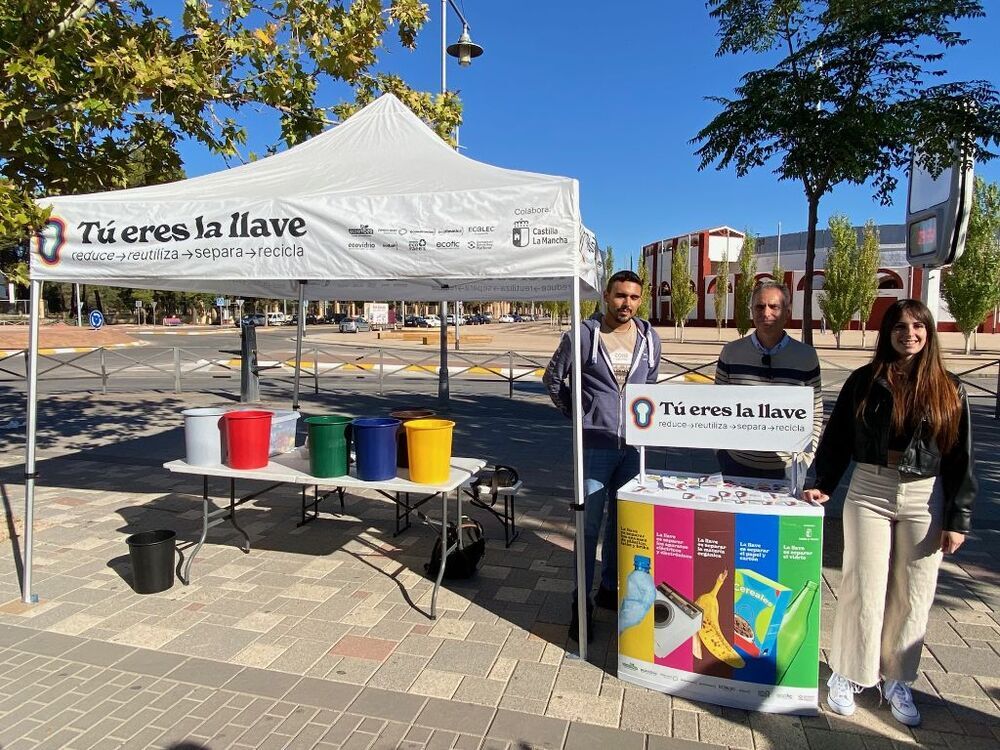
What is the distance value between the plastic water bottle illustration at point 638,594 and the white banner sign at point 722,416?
59 cm

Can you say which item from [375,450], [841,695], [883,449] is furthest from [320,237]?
[841,695]

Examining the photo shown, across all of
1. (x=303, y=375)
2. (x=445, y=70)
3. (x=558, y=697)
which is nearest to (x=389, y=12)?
(x=558, y=697)

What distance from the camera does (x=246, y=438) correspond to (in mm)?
4059

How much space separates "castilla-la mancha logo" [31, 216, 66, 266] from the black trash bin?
1817 millimetres

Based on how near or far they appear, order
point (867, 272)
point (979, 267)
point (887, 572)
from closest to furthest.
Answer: point (887, 572) → point (979, 267) → point (867, 272)

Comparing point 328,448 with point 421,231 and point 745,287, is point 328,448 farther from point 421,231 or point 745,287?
point 745,287

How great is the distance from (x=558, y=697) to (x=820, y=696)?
1226 mm

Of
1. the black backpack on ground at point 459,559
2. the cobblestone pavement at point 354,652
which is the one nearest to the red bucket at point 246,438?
the cobblestone pavement at point 354,652

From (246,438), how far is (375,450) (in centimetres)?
89

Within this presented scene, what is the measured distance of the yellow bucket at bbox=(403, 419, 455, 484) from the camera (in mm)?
3744

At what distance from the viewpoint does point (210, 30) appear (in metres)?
5.63

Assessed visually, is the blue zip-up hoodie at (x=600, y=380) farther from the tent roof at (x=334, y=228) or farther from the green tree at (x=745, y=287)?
the green tree at (x=745, y=287)

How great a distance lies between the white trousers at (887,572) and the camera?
276 centimetres

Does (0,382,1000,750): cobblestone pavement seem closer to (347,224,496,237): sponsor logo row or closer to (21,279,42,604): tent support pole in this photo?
(21,279,42,604): tent support pole
